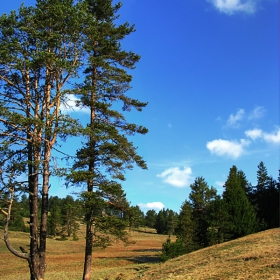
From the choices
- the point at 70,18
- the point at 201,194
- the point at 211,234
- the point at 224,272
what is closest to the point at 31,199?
the point at 70,18

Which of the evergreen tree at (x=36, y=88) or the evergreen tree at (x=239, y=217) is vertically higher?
the evergreen tree at (x=36, y=88)

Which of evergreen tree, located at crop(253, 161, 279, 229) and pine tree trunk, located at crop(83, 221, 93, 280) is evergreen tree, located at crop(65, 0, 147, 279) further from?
evergreen tree, located at crop(253, 161, 279, 229)

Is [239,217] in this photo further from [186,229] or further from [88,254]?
[88,254]

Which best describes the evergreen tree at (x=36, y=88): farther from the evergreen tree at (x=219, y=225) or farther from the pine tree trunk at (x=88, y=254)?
the evergreen tree at (x=219, y=225)

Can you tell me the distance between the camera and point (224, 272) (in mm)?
10734

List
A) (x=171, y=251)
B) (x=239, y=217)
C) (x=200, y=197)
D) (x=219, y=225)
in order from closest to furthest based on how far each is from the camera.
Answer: (x=171, y=251) < (x=219, y=225) < (x=239, y=217) < (x=200, y=197)

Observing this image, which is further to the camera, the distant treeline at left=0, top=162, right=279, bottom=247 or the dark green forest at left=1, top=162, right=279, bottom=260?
the distant treeline at left=0, top=162, right=279, bottom=247

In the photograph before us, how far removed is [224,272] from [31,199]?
8.01m

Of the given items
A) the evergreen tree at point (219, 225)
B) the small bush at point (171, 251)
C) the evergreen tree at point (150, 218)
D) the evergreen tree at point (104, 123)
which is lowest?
the evergreen tree at point (150, 218)

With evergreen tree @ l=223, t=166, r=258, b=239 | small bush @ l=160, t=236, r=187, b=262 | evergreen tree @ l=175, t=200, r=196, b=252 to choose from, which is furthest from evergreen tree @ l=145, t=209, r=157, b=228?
small bush @ l=160, t=236, r=187, b=262

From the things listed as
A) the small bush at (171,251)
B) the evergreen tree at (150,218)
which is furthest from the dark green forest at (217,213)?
the evergreen tree at (150,218)

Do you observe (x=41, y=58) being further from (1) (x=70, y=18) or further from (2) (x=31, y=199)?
(2) (x=31, y=199)

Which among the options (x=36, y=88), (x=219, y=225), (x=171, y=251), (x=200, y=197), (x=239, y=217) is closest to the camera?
(x=36, y=88)

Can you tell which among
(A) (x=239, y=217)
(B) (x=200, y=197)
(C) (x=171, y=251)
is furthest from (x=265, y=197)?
(C) (x=171, y=251)
